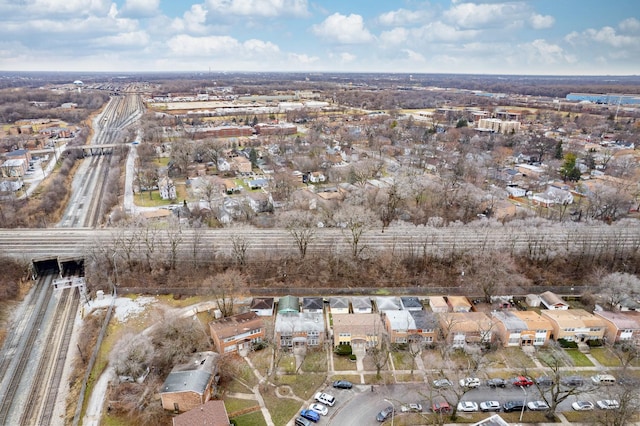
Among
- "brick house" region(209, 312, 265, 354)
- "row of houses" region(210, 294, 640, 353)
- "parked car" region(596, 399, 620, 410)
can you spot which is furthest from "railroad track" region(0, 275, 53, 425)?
"parked car" region(596, 399, 620, 410)

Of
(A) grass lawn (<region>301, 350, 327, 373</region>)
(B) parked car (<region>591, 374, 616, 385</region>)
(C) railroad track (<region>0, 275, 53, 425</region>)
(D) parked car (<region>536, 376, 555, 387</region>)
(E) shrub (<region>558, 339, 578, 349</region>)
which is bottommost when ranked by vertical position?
(C) railroad track (<region>0, 275, 53, 425</region>)

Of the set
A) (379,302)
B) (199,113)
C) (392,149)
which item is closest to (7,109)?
(199,113)

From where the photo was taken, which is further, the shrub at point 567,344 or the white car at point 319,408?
the shrub at point 567,344

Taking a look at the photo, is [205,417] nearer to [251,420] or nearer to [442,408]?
[251,420]

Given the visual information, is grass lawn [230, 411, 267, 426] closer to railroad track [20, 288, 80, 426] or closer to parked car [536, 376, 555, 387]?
railroad track [20, 288, 80, 426]

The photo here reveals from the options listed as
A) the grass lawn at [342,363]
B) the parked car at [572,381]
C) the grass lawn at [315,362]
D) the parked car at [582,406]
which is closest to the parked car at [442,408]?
the grass lawn at [342,363]

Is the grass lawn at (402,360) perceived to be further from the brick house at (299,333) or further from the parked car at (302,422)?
the parked car at (302,422)

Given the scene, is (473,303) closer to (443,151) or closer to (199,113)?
(443,151)

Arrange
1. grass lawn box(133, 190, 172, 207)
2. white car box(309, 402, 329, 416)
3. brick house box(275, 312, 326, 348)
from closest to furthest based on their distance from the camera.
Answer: white car box(309, 402, 329, 416) → brick house box(275, 312, 326, 348) → grass lawn box(133, 190, 172, 207)
